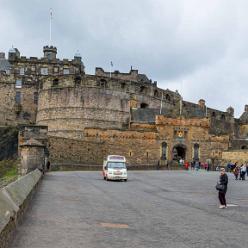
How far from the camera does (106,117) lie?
5659 centimetres

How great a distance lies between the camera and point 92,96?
5650 cm

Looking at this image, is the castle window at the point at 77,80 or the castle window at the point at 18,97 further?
the castle window at the point at 18,97

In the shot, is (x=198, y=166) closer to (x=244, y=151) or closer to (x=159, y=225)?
(x=244, y=151)

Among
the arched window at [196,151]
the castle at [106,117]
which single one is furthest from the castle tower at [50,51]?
the arched window at [196,151]

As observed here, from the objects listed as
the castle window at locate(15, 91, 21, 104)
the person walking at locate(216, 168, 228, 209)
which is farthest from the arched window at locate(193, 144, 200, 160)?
the person walking at locate(216, 168, 228, 209)

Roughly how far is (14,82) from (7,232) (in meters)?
59.0

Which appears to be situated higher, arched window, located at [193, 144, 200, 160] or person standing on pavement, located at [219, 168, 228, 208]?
arched window, located at [193, 144, 200, 160]

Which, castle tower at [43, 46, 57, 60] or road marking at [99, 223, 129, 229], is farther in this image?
castle tower at [43, 46, 57, 60]

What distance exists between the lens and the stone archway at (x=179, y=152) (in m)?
51.4

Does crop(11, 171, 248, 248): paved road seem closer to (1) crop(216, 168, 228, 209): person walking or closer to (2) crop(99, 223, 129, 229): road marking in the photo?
(2) crop(99, 223, 129, 229): road marking

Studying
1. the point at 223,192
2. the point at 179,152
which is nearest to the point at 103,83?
the point at 179,152

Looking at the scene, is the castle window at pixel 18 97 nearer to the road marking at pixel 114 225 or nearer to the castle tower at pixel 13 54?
the castle tower at pixel 13 54

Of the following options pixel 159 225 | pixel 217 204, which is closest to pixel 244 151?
pixel 217 204

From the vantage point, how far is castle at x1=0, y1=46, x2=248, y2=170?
48.1m
